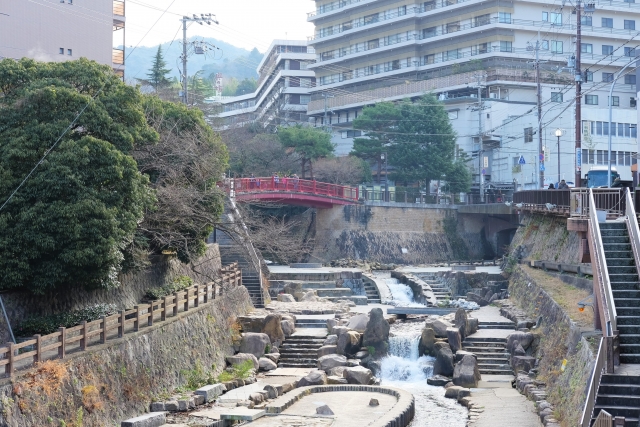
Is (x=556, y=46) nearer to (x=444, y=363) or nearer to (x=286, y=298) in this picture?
(x=286, y=298)

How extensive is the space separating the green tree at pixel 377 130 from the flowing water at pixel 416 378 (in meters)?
31.2

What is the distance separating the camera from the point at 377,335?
33.5 meters

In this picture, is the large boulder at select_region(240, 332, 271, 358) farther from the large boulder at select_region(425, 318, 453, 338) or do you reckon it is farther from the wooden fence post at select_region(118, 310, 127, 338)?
the wooden fence post at select_region(118, 310, 127, 338)

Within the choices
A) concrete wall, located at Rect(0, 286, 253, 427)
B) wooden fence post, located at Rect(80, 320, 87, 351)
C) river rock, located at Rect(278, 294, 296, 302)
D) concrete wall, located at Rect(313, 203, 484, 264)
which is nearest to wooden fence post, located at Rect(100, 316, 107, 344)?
concrete wall, located at Rect(0, 286, 253, 427)

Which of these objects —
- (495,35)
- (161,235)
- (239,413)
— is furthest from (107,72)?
(495,35)

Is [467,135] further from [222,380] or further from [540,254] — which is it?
[222,380]

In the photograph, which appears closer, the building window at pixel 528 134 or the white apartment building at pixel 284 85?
the building window at pixel 528 134

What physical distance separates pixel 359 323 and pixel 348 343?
6.70 feet

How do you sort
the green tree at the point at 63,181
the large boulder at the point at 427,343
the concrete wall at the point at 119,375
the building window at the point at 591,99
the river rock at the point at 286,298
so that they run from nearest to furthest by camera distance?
the concrete wall at the point at 119,375 < the green tree at the point at 63,181 < the large boulder at the point at 427,343 < the river rock at the point at 286,298 < the building window at the point at 591,99

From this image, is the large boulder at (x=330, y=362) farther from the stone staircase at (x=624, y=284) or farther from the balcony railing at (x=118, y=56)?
the balcony railing at (x=118, y=56)

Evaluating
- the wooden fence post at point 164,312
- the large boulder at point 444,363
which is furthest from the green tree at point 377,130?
the wooden fence post at point 164,312

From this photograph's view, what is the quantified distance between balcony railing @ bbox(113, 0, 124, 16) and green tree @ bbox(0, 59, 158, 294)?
2515 centimetres

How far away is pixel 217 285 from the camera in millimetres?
34406

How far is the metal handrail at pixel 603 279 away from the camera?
723 inches
